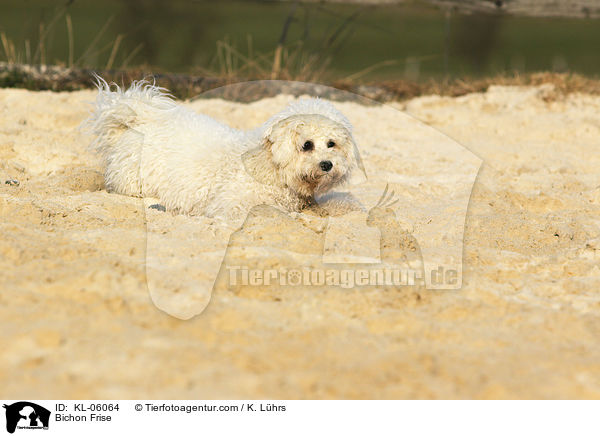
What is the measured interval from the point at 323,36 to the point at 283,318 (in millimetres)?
7791

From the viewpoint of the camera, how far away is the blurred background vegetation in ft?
34.1

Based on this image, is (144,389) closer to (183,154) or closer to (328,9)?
(183,154)

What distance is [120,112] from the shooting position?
5676 mm

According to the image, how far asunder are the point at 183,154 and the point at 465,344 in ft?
10.0

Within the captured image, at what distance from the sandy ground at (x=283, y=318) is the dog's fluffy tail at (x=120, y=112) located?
0.62 m

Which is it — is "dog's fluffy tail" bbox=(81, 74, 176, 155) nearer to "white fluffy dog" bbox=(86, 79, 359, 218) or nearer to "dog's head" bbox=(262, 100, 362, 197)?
"white fluffy dog" bbox=(86, 79, 359, 218)

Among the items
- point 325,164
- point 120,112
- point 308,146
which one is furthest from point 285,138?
point 120,112

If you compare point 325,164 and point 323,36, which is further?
point 323,36

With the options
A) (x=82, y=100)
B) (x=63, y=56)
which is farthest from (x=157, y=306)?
(x=63, y=56)

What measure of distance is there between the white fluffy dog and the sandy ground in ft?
1.25
